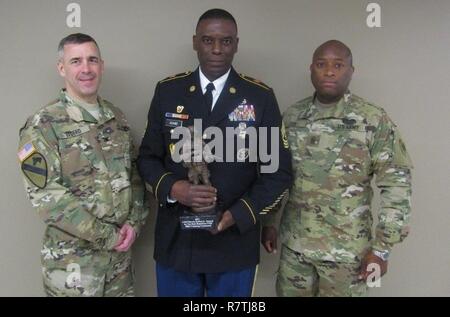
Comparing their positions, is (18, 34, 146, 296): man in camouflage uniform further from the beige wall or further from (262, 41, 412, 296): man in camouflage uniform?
(262, 41, 412, 296): man in camouflage uniform

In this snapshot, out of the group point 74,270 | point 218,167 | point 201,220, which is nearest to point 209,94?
point 218,167

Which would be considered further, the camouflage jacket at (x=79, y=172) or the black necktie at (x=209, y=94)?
the black necktie at (x=209, y=94)

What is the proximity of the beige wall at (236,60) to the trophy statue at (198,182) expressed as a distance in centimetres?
69

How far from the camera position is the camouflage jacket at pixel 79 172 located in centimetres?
158

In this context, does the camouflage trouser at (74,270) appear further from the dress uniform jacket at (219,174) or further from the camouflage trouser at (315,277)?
the camouflage trouser at (315,277)

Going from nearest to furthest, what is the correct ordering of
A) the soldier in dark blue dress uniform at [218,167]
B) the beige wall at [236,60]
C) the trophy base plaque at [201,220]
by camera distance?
the trophy base plaque at [201,220], the soldier in dark blue dress uniform at [218,167], the beige wall at [236,60]

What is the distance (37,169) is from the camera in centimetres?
158

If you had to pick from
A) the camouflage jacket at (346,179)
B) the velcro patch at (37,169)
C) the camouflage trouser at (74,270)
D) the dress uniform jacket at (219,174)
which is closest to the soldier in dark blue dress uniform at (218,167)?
the dress uniform jacket at (219,174)

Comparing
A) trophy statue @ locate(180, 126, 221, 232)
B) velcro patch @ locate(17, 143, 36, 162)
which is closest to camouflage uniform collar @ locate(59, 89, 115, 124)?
velcro patch @ locate(17, 143, 36, 162)

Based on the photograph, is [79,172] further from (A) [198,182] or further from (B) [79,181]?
(A) [198,182]

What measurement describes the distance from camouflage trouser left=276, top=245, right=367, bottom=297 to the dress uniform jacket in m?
0.18

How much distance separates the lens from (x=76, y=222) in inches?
62.4

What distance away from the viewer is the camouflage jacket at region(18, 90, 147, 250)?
1.58 metres

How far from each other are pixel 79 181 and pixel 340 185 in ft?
3.39
